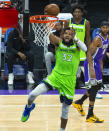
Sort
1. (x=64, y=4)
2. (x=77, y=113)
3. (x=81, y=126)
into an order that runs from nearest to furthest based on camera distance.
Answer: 1. (x=81, y=126)
2. (x=77, y=113)
3. (x=64, y=4)

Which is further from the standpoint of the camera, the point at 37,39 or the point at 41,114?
the point at 37,39

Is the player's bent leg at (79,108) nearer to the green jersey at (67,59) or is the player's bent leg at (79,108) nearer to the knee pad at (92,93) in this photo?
the knee pad at (92,93)

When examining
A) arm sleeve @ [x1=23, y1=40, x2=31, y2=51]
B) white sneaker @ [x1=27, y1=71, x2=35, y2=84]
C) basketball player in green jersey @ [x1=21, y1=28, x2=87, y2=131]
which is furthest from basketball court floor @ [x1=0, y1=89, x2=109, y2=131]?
arm sleeve @ [x1=23, y1=40, x2=31, y2=51]

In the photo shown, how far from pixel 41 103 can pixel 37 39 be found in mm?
1704

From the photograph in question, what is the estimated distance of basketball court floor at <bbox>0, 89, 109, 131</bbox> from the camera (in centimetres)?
561

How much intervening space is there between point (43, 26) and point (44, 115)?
8.20 ft

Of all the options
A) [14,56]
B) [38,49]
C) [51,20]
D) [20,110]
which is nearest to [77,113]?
[20,110]

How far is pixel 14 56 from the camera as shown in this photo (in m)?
8.73

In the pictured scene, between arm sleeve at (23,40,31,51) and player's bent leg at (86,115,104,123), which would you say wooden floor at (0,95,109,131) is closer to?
player's bent leg at (86,115,104,123)

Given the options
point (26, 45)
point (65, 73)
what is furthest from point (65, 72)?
point (26, 45)

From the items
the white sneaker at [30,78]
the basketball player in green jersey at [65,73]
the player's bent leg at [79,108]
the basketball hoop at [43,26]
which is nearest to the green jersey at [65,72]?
the basketball player in green jersey at [65,73]

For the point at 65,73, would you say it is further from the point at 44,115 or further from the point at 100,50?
the point at 44,115

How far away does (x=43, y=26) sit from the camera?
8.21 metres

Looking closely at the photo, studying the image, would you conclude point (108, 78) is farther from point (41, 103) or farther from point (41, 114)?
point (41, 114)
